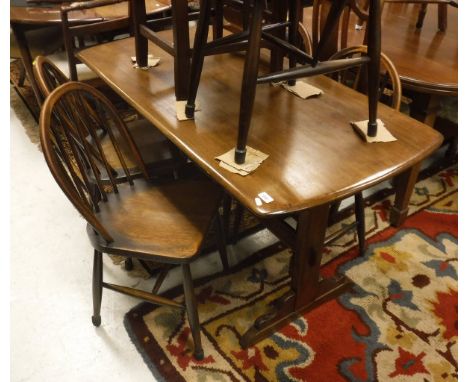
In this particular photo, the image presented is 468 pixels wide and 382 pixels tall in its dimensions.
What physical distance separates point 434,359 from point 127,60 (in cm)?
170

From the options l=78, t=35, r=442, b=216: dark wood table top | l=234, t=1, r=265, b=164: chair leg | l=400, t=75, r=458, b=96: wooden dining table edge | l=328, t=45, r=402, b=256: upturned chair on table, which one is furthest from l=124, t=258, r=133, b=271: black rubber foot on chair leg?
l=400, t=75, r=458, b=96: wooden dining table edge

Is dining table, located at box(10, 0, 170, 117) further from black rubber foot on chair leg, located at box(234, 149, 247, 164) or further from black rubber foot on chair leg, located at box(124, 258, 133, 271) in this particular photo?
black rubber foot on chair leg, located at box(234, 149, 247, 164)

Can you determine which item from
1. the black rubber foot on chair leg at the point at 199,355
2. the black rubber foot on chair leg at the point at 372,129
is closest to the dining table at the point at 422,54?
the black rubber foot on chair leg at the point at 372,129

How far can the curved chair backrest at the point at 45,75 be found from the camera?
1352 millimetres

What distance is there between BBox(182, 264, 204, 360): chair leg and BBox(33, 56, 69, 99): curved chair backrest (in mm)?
770

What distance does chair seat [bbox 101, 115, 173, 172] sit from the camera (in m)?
1.70

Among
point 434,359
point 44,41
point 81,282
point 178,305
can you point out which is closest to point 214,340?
point 178,305

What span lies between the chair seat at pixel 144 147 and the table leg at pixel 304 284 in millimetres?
711

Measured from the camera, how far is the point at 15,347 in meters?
1.56

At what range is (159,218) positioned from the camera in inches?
55.9

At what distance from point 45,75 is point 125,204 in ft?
1.80

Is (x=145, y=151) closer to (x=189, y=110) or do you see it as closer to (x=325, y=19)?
(x=189, y=110)

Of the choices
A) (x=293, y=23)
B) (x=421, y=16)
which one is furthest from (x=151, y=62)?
(x=421, y=16)

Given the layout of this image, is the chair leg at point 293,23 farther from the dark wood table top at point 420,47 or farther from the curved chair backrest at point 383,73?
the dark wood table top at point 420,47
